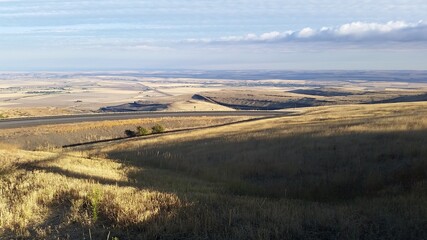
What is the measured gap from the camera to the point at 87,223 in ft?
22.7

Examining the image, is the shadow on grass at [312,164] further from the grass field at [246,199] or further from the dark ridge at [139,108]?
the dark ridge at [139,108]

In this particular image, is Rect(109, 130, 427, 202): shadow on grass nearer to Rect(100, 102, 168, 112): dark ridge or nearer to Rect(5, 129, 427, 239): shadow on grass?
Rect(5, 129, 427, 239): shadow on grass

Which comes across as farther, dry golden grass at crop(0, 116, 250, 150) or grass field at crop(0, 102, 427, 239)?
dry golden grass at crop(0, 116, 250, 150)

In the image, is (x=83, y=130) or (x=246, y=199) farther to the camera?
(x=83, y=130)

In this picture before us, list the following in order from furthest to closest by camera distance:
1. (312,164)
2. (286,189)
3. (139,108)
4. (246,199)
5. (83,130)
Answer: (139,108)
(83,130)
(312,164)
(286,189)
(246,199)

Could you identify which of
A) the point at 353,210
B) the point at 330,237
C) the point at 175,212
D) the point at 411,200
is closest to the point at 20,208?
the point at 175,212

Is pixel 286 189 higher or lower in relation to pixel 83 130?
higher

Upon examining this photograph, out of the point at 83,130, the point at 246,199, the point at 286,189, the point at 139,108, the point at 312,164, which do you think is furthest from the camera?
the point at 139,108

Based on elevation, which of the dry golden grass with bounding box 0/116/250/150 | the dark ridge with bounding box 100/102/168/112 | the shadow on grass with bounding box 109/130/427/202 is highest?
the shadow on grass with bounding box 109/130/427/202

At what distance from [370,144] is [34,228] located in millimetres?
13160

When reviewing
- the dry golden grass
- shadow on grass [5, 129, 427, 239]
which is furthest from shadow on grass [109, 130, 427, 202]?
the dry golden grass

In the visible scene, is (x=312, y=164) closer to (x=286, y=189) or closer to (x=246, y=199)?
(x=286, y=189)

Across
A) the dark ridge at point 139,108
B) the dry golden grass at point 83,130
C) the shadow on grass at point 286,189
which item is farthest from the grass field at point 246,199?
the dark ridge at point 139,108

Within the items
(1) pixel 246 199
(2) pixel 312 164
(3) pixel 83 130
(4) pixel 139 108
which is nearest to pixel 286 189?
(1) pixel 246 199
